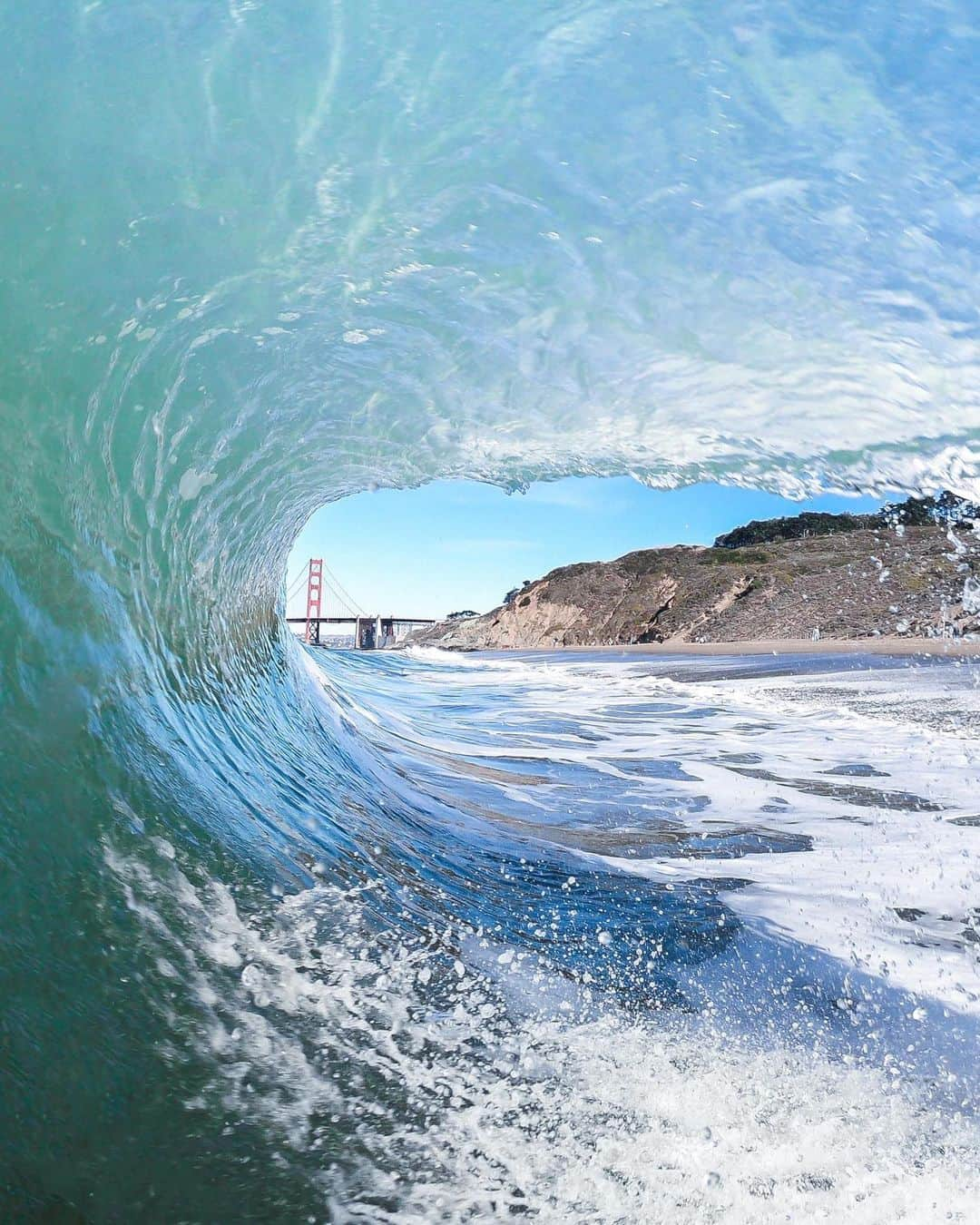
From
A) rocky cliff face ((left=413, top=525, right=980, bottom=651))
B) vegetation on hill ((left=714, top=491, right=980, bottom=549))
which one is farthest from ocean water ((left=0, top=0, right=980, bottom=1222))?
vegetation on hill ((left=714, top=491, right=980, bottom=549))

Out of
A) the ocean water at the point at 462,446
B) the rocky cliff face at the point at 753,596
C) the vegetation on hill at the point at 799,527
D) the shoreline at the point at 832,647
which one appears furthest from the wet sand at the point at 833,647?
the ocean water at the point at 462,446

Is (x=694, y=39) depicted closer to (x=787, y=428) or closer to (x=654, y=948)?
(x=787, y=428)

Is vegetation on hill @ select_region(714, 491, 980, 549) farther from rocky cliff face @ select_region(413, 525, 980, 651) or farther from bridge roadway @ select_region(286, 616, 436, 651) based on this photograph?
bridge roadway @ select_region(286, 616, 436, 651)

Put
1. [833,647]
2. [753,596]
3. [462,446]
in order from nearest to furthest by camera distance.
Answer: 1. [462,446]
2. [833,647]
3. [753,596]

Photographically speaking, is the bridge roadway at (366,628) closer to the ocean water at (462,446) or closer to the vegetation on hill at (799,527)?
the vegetation on hill at (799,527)

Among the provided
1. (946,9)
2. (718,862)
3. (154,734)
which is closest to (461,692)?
(718,862)

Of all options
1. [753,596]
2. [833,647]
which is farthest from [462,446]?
[753,596]

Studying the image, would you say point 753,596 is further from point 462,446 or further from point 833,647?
point 462,446
